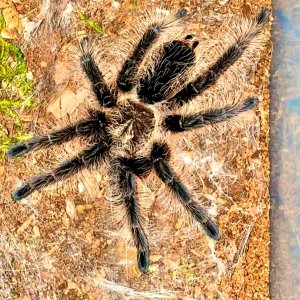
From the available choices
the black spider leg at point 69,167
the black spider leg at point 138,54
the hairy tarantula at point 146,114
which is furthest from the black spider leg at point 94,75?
the black spider leg at point 69,167

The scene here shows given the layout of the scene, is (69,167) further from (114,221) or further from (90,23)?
(90,23)

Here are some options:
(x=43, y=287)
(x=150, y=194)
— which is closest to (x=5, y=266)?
(x=43, y=287)

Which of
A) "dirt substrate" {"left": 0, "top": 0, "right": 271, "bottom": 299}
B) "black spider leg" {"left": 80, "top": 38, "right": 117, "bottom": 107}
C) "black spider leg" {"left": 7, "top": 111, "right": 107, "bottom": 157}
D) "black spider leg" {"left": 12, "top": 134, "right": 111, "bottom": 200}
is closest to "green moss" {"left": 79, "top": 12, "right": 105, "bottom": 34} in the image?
"dirt substrate" {"left": 0, "top": 0, "right": 271, "bottom": 299}

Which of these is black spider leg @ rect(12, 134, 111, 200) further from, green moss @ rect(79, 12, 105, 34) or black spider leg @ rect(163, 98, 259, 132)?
green moss @ rect(79, 12, 105, 34)

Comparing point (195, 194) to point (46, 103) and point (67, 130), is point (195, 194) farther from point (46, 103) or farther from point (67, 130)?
point (46, 103)

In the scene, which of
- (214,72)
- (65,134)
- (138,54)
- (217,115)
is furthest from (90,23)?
(217,115)
